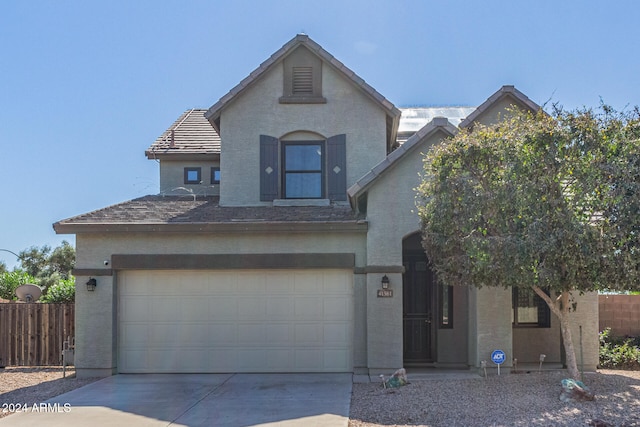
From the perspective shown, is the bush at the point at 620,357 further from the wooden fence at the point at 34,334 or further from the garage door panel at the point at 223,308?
the wooden fence at the point at 34,334

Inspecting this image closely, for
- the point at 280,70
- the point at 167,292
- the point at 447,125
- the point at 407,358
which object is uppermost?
the point at 280,70

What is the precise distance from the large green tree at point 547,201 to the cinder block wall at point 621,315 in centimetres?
537

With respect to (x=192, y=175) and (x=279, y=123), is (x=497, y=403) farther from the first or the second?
(x=192, y=175)

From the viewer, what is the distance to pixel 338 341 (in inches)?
532

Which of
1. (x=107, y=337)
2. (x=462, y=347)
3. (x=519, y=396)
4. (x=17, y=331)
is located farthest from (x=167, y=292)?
(x=519, y=396)

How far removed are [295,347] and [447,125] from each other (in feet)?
18.1

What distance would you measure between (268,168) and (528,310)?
22.3 ft

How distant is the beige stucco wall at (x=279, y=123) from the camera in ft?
51.2

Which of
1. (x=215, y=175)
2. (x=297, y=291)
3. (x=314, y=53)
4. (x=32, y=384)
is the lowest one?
(x=32, y=384)

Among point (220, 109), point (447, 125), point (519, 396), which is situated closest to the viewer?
point (519, 396)

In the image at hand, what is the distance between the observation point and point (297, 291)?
44.9 feet

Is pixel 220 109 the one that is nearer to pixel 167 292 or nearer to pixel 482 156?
pixel 167 292

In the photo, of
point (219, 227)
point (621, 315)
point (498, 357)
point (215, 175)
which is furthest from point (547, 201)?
point (215, 175)

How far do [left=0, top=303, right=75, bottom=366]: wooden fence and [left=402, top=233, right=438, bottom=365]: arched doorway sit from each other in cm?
794
